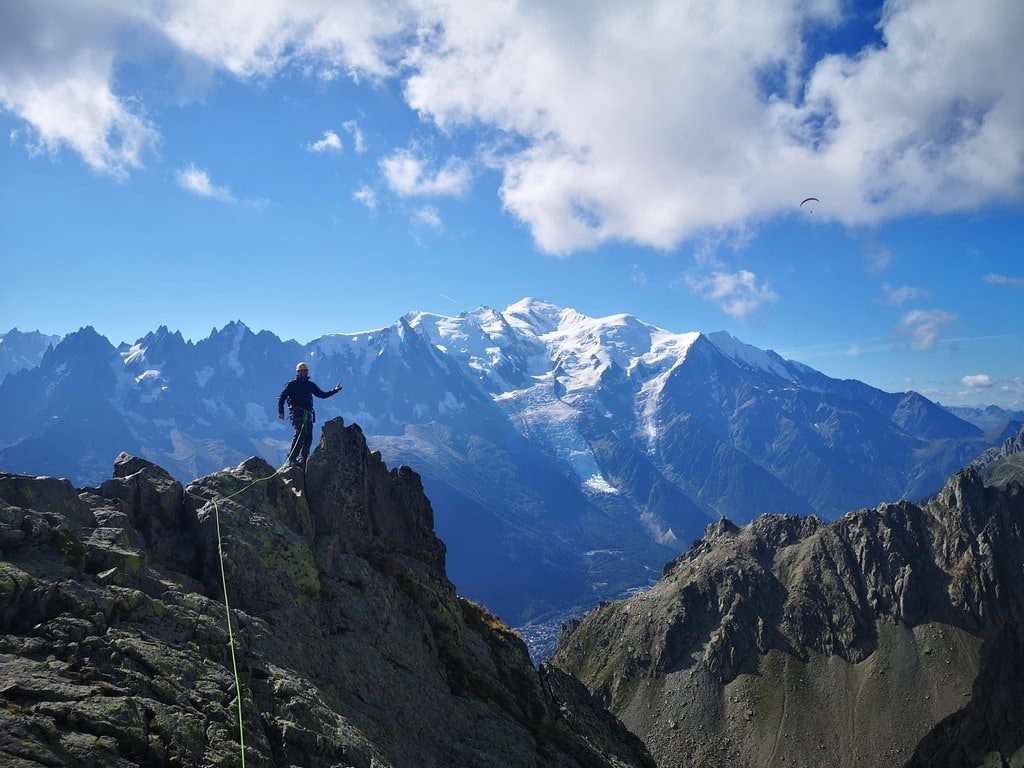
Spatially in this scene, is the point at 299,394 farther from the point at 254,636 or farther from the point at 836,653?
the point at 836,653

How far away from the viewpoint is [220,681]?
21734 millimetres

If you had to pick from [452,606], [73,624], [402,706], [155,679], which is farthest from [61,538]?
[452,606]

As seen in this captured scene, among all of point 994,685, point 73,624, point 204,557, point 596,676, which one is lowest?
point 994,685

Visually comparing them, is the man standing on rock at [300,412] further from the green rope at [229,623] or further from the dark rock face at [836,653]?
the dark rock face at [836,653]

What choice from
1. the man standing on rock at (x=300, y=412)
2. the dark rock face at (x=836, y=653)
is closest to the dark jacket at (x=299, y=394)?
the man standing on rock at (x=300, y=412)

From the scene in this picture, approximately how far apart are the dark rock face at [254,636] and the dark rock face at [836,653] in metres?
132

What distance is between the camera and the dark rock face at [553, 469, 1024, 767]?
152125mm

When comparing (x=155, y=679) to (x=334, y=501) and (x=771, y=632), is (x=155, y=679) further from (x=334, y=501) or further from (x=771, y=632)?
(x=771, y=632)

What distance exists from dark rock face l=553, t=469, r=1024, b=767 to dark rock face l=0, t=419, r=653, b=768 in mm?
132158

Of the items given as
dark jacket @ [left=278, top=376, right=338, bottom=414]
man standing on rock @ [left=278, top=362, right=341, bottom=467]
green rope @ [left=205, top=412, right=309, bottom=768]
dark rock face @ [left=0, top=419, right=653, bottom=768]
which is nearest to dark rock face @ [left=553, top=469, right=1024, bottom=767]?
dark rock face @ [left=0, top=419, right=653, bottom=768]

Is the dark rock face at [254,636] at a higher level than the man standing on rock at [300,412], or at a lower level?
lower

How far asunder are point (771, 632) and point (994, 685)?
215ft

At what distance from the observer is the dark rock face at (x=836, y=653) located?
152 m

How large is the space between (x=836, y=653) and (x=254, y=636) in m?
189
